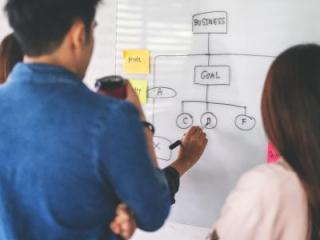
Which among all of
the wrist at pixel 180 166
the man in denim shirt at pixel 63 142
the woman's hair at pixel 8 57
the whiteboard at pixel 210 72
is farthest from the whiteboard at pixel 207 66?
the man in denim shirt at pixel 63 142

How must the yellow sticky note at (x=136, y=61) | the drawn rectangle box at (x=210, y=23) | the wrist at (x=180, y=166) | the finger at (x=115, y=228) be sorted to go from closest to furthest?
1. the finger at (x=115, y=228)
2. the wrist at (x=180, y=166)
3. the drawn rectangle box at (x=210, y=23)
4. the yellow sticky note at (x=136, y=61)

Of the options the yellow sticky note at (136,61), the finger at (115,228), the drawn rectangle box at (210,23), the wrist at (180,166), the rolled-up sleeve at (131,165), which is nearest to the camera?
the rolled-up sleeve at (131,165)

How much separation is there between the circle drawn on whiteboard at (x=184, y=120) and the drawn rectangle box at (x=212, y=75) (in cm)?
11

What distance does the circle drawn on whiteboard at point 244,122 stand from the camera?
1171mm

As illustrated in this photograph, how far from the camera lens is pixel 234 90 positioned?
119 cm

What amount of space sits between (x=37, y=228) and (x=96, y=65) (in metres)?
0.81

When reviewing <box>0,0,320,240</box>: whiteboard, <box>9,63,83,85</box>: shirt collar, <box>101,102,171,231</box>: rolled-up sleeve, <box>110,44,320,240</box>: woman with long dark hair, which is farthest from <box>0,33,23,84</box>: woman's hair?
<box>110,44,320,240</box>: woman with long dark hair

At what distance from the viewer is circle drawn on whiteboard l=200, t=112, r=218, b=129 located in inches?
48.5

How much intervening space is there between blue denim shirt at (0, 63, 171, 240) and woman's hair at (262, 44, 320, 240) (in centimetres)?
26

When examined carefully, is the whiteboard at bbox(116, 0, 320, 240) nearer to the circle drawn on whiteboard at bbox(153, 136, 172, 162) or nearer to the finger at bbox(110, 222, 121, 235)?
the circle drawn on whiteboard at bbox(153, 136, 172, 162)

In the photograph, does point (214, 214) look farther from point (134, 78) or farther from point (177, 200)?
point (134, 78)

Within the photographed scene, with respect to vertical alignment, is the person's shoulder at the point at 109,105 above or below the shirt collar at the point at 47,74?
below

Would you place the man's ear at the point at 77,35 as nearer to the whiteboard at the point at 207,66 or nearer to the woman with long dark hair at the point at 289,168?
the woman with long dark hair at the point at 289,168

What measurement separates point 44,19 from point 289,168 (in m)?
0.53
